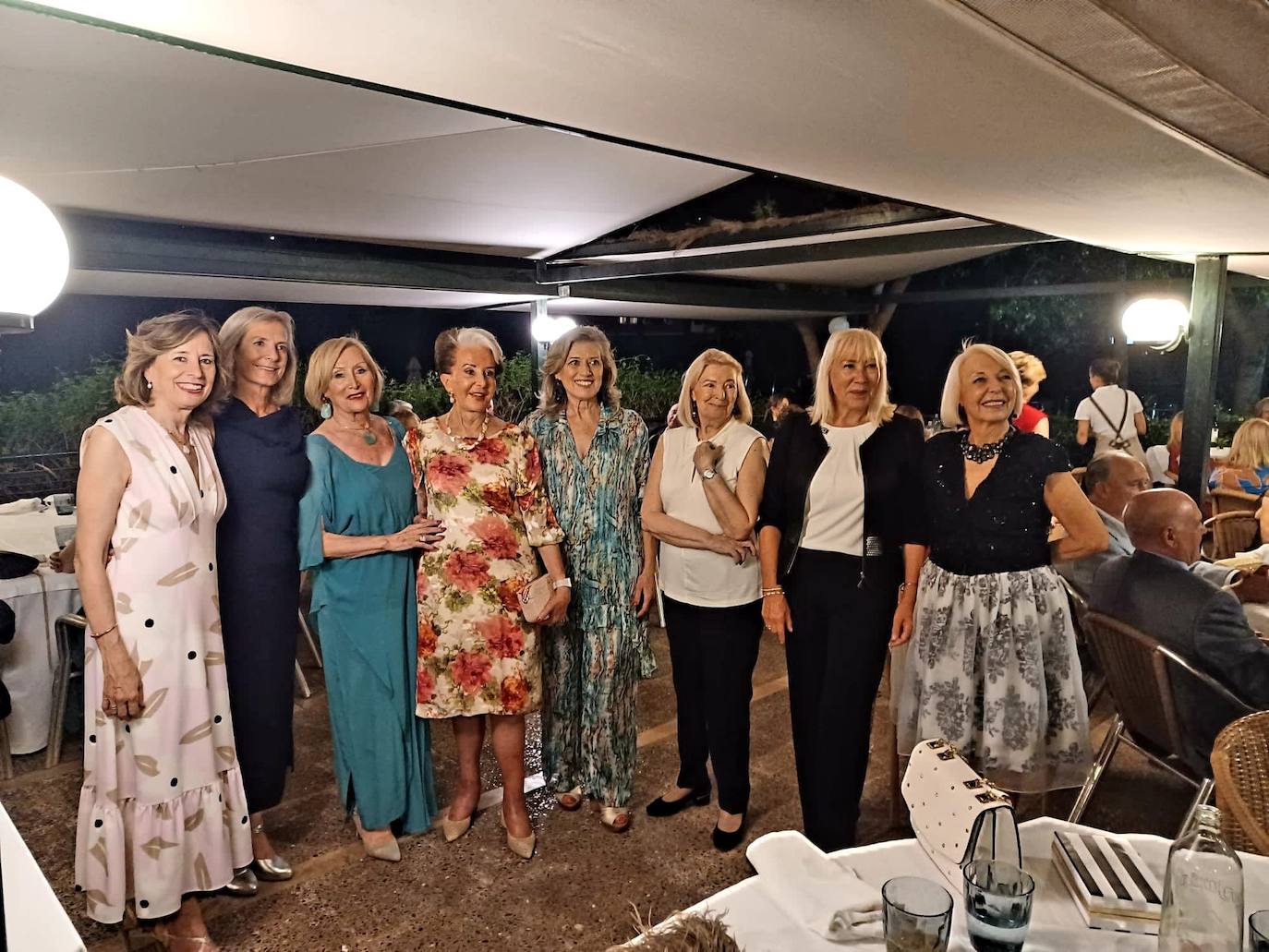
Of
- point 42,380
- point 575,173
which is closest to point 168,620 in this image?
point 575,173

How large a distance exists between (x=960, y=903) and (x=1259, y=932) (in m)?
0.39

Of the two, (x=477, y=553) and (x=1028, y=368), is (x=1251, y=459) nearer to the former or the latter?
(x=1028, y=368)

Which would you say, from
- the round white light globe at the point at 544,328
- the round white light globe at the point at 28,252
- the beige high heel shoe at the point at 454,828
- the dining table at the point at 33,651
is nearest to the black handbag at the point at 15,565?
the dining table at the point at 33,651

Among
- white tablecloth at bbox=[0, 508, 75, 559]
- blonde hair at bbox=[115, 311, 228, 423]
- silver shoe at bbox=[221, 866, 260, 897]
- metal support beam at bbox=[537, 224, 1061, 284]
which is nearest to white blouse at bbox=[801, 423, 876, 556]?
blonde hair at bbox=[115, 311, 228, 423]

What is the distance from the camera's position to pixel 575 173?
12.8 ft

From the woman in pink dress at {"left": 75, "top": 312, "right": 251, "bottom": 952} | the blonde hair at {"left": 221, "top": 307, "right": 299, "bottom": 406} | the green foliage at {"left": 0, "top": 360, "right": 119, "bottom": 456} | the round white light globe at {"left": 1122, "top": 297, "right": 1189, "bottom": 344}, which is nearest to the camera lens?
the woman in pink dress at {"left": 75, "top": 312, "right": 251, "bottom": 952}

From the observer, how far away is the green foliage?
18.7 feet

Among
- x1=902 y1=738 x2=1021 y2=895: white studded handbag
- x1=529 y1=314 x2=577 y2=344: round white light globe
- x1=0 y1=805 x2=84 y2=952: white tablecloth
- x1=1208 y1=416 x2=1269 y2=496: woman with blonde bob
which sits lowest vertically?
x1=0 y1=805 x2=84 y2=952: white tablecloth

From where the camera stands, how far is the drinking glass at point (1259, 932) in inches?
42.5

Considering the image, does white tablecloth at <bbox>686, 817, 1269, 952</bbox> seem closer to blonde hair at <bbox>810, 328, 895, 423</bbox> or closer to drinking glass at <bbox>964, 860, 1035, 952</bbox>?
drinking glass at <bbox>964, 860, 1035, 952</bbox>

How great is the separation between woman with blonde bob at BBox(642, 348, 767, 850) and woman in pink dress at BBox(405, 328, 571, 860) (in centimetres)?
39

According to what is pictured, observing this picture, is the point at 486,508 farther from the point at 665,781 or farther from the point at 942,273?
the point at 942,273

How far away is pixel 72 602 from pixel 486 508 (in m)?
2.23

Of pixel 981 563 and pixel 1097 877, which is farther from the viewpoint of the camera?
pixel 981 563
